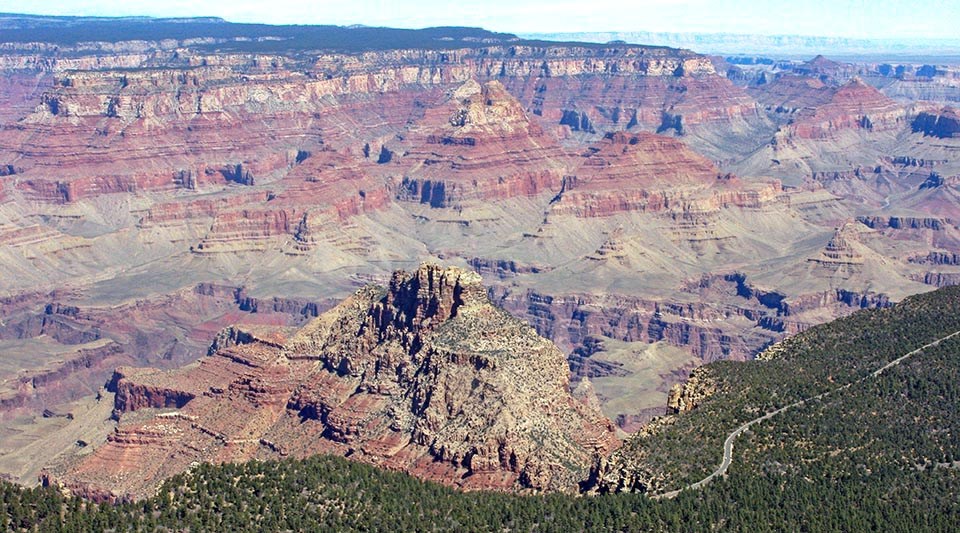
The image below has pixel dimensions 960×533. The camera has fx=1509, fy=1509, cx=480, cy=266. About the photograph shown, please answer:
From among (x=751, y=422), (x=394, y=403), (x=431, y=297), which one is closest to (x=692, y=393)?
(x=751, y=422)

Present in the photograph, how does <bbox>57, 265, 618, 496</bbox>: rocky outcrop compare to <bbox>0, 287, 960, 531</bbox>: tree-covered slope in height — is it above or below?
below

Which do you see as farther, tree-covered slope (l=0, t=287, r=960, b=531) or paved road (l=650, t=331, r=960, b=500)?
paved road (l=650, t=331, r=960, b=500)

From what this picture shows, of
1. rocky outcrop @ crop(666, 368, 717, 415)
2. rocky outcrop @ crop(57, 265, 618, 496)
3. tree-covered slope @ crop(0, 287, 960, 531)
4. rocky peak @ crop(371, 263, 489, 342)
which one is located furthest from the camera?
rocky peak @ crop(371, 263, 489, 342)

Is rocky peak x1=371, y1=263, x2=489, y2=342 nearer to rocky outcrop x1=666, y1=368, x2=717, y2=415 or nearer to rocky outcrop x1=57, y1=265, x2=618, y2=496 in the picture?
rocky outcrop x1=57, y1=265, x2=618, y2=496

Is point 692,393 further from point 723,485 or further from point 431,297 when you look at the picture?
point 431,297

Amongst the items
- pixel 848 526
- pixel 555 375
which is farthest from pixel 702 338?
pixel 848 526

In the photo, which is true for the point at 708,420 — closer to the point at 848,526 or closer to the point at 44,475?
the point at 848,526

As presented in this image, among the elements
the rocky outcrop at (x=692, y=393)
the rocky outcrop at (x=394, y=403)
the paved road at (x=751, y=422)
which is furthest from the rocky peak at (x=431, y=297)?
the paved road at (x=751, y=422)

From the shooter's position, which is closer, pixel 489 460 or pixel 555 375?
pixel 489 460

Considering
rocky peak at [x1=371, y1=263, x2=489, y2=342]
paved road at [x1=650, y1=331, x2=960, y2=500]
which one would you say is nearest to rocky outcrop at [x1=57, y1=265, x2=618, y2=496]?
rocky peak at [x1=371, y1=263, x2=489, y2=342]
